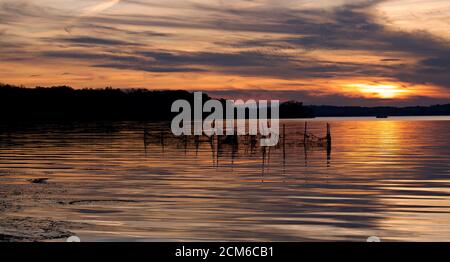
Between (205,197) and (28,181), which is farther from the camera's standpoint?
(28,181)

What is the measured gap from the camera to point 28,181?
1384 inches

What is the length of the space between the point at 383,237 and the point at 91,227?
849 centimetres

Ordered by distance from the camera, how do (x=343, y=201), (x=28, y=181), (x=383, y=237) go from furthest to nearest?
(x=28, y=181), (x=343, y=201), (x=383, y=237)

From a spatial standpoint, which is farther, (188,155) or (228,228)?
(188,155)

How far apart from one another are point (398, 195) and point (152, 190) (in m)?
11.0

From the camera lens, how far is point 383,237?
19.1m

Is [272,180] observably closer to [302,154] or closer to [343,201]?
[343,201]
